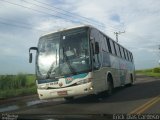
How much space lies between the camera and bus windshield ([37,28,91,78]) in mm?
15148

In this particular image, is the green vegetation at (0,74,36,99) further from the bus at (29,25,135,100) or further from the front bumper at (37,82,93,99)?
the front bumper at (37,82,93,99)

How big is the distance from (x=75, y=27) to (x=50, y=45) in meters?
1.37

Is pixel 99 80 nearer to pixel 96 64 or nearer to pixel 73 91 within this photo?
pixel 96 64

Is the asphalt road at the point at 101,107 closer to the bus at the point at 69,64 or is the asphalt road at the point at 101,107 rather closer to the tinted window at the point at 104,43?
the bus at the point at 69,64

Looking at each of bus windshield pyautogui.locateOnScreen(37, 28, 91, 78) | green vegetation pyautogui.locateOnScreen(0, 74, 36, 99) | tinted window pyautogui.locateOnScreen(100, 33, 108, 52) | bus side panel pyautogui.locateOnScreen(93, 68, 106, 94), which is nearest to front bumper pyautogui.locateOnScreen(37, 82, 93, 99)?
bus side panel pyautogui.locateOnScreen(93, 68, 106, 94)

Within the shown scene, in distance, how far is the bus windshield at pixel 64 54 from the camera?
15148 mm

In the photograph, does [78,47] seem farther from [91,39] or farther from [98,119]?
[98,119]

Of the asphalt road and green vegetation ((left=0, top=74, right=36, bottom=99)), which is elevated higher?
green vegetation ((left=0, top=74, right=36, bottom=99))

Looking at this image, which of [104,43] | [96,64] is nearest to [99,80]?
[96,64]

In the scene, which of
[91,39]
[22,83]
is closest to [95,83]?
[91,39]

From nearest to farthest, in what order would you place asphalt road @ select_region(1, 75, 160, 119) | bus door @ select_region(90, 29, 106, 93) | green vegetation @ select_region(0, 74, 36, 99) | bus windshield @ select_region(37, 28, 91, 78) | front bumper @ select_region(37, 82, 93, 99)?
asphalt road @ select_region(1, 75, 160, 119)
front bumper @ select_region(37, 82, 93, 99)
bus windshield @ select_region(37, 28, 91, 78)
bus door @ select_region(90, 29, 106, 93)
green vegetation @ select_region(0, 74, 36, 99)

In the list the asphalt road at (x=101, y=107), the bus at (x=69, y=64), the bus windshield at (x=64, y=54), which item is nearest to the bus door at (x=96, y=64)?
the bus at (x=69, y=64)

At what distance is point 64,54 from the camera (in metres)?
15.4

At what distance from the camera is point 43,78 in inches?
613
